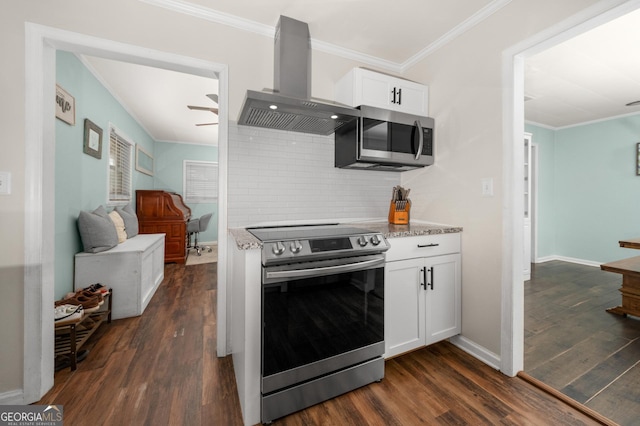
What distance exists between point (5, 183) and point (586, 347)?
4080 mm

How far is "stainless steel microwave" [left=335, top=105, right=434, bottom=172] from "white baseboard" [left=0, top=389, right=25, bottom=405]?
8.45 ft

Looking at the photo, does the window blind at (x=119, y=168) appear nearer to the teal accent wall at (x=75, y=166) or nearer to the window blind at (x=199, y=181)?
the teal accent wall at (x=75, y=166)

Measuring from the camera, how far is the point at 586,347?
2.08 m

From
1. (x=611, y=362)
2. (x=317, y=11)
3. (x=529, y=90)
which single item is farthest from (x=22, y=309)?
(x=529, y=90)

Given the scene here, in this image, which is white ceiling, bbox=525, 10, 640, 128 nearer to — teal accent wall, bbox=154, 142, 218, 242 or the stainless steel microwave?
the stainless steel microwave

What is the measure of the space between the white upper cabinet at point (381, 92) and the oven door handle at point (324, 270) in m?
1.29

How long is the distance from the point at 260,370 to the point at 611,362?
8.01 feet

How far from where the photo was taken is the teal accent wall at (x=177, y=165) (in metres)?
6.54

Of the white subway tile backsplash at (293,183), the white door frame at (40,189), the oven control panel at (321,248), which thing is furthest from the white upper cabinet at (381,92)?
the white door frame at (40,189)

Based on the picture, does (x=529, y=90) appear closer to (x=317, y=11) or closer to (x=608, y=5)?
(x=608, y=5)

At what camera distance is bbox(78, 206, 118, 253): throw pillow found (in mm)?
2564

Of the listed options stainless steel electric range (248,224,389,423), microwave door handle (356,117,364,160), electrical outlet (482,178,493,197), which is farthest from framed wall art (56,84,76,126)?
electrical outlet (482,178,493,197)

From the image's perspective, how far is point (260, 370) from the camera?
4.54 ft

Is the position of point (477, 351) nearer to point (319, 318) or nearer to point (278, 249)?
point (319, 318)
